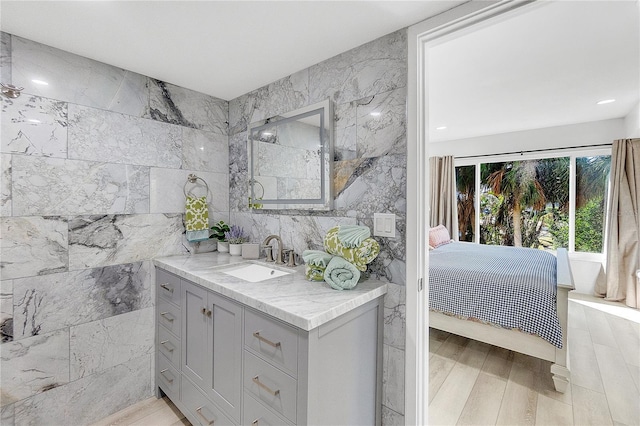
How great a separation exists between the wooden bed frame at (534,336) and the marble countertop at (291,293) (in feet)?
5.01

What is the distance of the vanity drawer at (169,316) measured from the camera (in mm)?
1872

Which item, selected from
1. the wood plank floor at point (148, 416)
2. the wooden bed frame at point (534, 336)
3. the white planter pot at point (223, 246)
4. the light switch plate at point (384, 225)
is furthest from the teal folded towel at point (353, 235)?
the wooden bed frame at point (534, 336)

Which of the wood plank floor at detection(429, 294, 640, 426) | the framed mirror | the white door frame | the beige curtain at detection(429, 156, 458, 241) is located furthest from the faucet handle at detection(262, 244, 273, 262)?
Answer: the beige curtain at detection(429, 156, 458, 241)

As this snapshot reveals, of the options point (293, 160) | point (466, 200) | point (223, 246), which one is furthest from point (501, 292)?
point (466, 200)

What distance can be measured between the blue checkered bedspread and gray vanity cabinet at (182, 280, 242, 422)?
6.43 feet

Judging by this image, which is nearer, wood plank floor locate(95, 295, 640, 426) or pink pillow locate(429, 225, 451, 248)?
wood plank floor locate(95, 295, 640, 426)

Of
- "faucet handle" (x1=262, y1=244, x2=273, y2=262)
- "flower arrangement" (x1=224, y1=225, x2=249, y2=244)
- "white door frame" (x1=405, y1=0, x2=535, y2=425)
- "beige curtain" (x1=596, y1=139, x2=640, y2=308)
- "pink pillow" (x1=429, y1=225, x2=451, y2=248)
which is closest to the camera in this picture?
"white door frame" (x1=405, y1=0, x2=535, y2=425)

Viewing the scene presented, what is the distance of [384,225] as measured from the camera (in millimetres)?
1559

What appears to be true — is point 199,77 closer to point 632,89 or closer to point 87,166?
point 87,166

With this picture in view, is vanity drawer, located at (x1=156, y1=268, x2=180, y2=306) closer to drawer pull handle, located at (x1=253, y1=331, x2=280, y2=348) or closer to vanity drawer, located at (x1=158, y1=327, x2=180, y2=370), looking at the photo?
vanity drawer, located at (x1=158, y1=327, x2=180, y2=370)

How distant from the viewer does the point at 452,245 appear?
4.27 metres

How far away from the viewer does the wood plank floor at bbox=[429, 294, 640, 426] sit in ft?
6.14

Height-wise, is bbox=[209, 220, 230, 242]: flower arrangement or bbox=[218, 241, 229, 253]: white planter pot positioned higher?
bbox=[209, 220, 230, 242]: flower arrangement

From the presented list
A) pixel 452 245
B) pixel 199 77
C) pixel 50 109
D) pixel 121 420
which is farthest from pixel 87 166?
pixel 452 245
